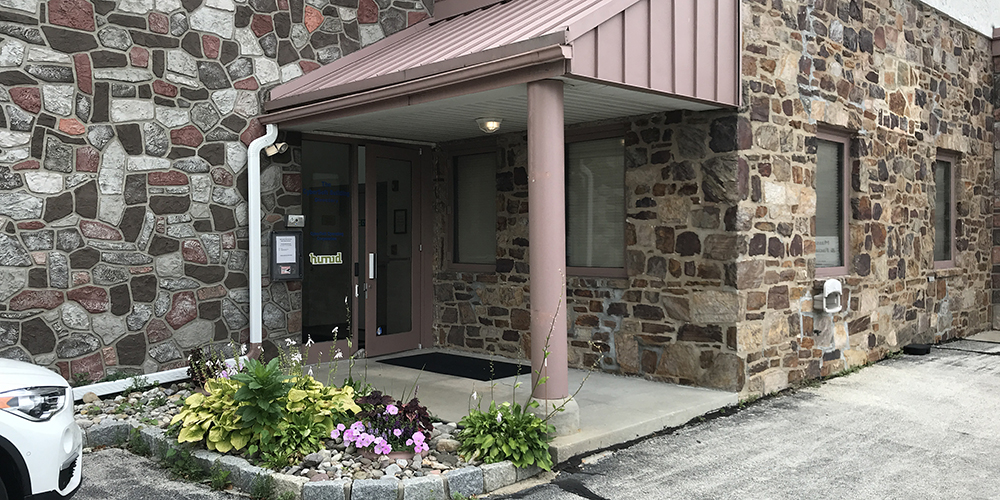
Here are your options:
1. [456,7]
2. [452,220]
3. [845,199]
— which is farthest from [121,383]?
[845,199]

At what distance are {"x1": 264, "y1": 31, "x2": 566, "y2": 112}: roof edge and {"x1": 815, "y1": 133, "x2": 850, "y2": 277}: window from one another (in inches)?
160

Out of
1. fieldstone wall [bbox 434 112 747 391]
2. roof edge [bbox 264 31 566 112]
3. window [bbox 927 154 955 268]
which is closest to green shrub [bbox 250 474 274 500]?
roof edge [bbox 264 31 566 112]

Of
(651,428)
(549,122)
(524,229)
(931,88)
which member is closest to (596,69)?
(549,122)

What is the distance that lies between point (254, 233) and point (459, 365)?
2473mm

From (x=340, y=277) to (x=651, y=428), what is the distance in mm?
3984

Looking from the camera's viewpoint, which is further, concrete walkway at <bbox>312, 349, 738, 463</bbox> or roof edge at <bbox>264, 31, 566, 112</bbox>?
concrete walkway at <bbox>312, 349, 738, 463</bbox>

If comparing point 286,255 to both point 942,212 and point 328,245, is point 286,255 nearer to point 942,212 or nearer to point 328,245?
point 328,245

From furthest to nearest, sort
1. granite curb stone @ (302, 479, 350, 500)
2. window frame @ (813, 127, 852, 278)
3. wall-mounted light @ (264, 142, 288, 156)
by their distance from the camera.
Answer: window frame @ (813, 127, 852, 278)
wall-mounted light @ (264, 142, 288, 156)
granite curb stone @ (302, 479, 350, 500)

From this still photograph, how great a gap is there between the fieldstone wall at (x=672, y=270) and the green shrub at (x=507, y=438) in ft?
7.83

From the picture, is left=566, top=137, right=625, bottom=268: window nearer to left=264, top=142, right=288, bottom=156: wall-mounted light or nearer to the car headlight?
left=264, top=142, right=288, bottom=156: wall-mounted light

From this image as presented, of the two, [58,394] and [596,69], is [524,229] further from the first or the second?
[58,394]

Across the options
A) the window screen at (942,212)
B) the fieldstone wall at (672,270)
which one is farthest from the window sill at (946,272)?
the fieldstone wall at (672,270)

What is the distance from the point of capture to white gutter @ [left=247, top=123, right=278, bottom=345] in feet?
24.3

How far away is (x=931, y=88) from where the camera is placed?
973 cm
